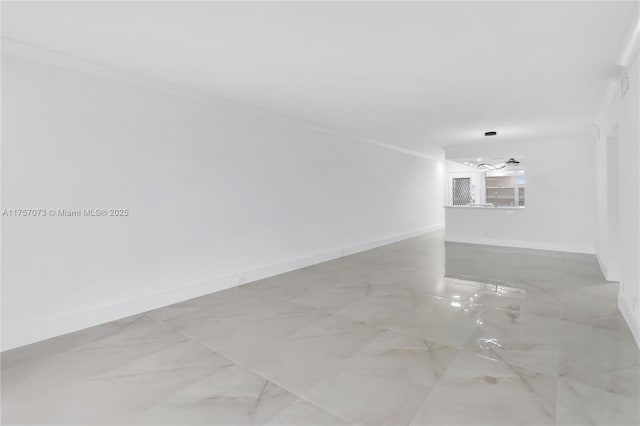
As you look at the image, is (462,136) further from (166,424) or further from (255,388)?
(166,424)

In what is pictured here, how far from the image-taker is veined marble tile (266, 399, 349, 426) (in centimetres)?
187

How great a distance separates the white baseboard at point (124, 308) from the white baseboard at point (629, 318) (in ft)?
13.6

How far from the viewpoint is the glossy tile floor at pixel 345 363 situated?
1970 millimetres

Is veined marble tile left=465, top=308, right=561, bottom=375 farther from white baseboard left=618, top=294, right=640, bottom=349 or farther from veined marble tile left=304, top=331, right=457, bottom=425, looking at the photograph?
white baseboard left=618, top=294, right=640, bottom=349

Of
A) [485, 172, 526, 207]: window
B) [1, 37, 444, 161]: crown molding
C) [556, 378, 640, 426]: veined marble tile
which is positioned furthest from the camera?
[485, 172, 526, 207]: window

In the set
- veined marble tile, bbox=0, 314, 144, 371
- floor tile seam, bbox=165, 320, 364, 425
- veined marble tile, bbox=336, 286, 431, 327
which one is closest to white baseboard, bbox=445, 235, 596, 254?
veined marble tile, bbox=336, 286, 431, 327

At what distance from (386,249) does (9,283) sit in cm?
635

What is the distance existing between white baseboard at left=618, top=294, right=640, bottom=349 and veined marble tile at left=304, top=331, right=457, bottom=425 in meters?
1.60

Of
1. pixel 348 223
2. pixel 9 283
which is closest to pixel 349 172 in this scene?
pixel 348 223

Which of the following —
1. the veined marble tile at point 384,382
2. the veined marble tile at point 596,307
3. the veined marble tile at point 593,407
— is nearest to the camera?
the veined marble tile at point 593,407

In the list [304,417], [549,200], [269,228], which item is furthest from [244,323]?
[549,200]

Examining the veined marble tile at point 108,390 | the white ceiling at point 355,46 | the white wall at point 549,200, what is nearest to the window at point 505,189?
the white wall at point 549,200

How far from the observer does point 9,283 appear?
2760 millimetres

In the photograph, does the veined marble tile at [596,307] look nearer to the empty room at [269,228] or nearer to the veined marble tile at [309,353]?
the empty room at [269,228]
